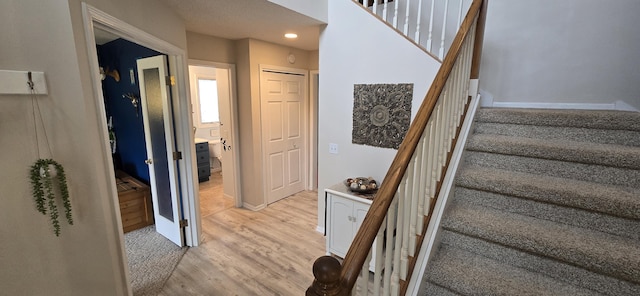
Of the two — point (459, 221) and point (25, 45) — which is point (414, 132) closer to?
point (459, 221)

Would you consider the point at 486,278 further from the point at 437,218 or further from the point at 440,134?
the point at 440,134

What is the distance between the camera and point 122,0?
1.58 meters

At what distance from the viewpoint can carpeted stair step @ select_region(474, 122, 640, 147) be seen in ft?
5.21

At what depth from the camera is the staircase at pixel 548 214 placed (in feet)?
3.74

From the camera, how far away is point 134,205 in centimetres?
313

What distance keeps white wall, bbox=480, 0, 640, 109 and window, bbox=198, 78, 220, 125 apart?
4.82m

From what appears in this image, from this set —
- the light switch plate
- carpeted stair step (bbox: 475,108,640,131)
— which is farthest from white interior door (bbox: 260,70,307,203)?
carpeted stair step (bbox: 475,108,640,131)

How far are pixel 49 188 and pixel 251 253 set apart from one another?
1.92 m

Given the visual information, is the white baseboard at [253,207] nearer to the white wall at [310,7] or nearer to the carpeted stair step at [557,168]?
the white wall at [310,7]

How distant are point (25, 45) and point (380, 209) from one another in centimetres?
148

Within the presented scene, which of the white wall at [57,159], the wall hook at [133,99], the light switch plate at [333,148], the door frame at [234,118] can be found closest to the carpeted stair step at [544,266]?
the light switch plate at [333,148]

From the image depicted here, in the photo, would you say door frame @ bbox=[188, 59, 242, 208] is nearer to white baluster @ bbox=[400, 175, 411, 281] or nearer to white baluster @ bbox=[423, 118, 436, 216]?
white baluster @ bbox=[423, 118, 436, 216]

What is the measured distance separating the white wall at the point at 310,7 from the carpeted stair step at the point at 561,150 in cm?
180

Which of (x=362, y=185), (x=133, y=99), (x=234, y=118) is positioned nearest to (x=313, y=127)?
(x=234, y=118)
